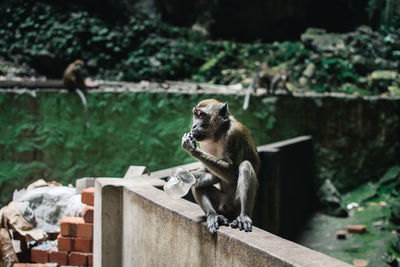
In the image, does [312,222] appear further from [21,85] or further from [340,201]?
[21,85]

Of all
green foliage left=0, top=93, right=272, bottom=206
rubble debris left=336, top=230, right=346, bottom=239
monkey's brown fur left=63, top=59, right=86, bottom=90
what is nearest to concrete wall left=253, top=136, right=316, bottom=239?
rubble debris left=336, top=230, right=346, bottom=239

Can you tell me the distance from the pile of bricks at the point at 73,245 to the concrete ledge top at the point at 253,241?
617 mm

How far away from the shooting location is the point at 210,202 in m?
2.65

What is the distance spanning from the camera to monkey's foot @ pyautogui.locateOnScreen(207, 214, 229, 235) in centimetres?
234

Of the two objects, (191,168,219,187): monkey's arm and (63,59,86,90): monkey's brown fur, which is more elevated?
(191,168,219,187): monkey's arm

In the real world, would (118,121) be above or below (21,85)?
below

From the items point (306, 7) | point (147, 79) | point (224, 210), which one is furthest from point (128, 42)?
point (224, 210)

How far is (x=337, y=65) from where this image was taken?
12.1 m

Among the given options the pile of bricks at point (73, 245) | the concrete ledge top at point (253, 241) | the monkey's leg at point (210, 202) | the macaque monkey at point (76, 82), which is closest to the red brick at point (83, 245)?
the pile of bricks at point (73, 245)

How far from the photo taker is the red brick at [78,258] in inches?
144

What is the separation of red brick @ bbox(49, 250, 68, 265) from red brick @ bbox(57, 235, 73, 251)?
4cm

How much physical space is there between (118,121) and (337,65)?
7.37 m

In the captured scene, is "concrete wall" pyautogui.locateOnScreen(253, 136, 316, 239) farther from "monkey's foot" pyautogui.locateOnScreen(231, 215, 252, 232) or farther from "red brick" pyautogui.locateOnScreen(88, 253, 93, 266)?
"monkey's foot" pyautogui.locateOnScreen(231, 215, 252, 232)

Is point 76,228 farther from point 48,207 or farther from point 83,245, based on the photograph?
point 48,207
